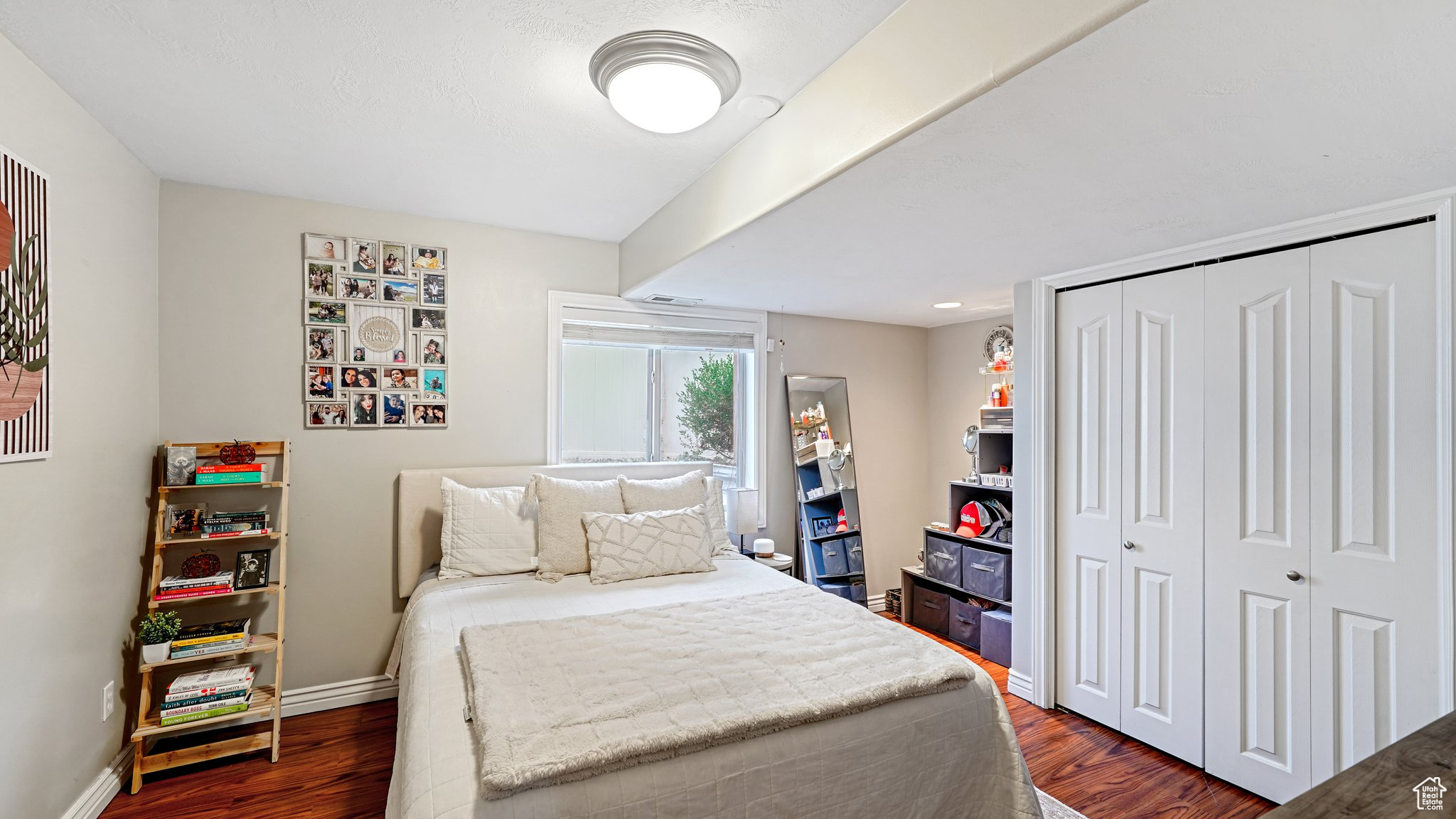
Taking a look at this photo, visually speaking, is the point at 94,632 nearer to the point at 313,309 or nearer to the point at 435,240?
the point at 313,309

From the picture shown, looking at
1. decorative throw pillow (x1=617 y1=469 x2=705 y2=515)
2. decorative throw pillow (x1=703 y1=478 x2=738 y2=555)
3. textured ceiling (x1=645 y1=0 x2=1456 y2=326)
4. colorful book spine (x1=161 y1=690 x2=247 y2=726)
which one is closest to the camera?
textured ceiling (x1=645 y1=0 x2=1456 y2=326)

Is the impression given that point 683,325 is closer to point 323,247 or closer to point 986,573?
point 323,247

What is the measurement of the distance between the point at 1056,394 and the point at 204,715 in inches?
153

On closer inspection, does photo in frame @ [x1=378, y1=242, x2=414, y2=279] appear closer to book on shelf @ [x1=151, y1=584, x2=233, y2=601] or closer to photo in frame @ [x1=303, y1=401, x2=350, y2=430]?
photo in frame @ [x1=303, y1=401, x2=350, y2=430]

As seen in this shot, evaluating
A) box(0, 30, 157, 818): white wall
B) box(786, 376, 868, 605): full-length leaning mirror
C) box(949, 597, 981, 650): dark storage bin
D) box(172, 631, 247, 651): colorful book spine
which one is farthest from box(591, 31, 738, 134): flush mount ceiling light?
box(949, 597, 981, 650): dark storage bin

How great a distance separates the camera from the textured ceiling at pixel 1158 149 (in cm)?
116

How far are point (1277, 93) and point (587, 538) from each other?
2722mm

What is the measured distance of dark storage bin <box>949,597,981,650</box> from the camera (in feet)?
12.6

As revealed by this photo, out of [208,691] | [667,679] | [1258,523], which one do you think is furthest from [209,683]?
[1258,523]

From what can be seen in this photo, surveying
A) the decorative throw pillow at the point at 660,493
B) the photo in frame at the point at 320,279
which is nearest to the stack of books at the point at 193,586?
the photo in frame at the point at 320,279

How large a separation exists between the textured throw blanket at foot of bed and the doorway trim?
49.7 inches

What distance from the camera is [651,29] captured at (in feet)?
5.52

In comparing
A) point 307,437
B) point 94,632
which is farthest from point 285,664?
point 307,437

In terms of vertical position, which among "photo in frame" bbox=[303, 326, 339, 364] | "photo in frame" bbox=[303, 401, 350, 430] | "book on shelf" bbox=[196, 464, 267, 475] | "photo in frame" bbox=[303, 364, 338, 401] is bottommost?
"book on shelf" bbox=[196, 464, 267, 475]
